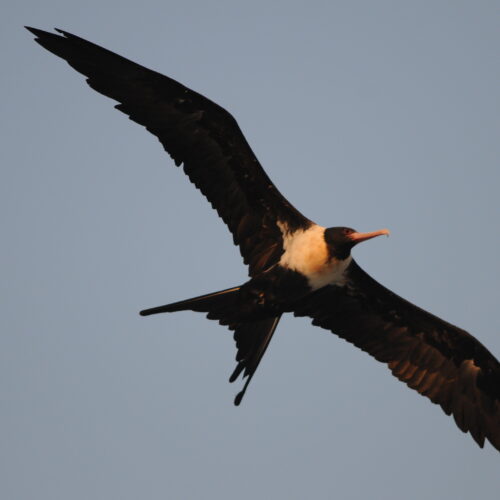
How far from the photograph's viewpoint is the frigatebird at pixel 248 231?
8016 millimetres

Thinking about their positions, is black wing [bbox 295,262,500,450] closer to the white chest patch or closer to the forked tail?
the white chest patch

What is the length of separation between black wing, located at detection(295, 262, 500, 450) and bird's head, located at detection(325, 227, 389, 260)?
33.5 inches

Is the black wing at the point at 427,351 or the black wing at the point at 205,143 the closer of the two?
the black wing at the point at 205,143

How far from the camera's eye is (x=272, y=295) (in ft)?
26.6

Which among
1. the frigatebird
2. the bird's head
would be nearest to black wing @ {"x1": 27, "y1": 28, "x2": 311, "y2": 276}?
the frigatebird

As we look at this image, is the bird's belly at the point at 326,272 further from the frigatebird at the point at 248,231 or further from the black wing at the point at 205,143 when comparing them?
the black wing at the point at 205,143

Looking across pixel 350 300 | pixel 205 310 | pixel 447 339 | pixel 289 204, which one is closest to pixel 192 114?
pixel 289 204

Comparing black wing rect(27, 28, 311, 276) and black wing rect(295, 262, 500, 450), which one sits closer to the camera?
black wing rect(27, 28, 311, 276)

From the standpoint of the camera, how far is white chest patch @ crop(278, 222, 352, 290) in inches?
320

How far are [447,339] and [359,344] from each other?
817 millimetres

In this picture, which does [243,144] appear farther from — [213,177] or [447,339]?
[447,339]

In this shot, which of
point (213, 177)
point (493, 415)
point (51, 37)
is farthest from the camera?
point (493, 415)

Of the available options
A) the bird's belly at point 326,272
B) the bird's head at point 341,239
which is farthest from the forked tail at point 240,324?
the bird's head at point 341,239

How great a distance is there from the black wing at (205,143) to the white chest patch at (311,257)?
3.2 inches
